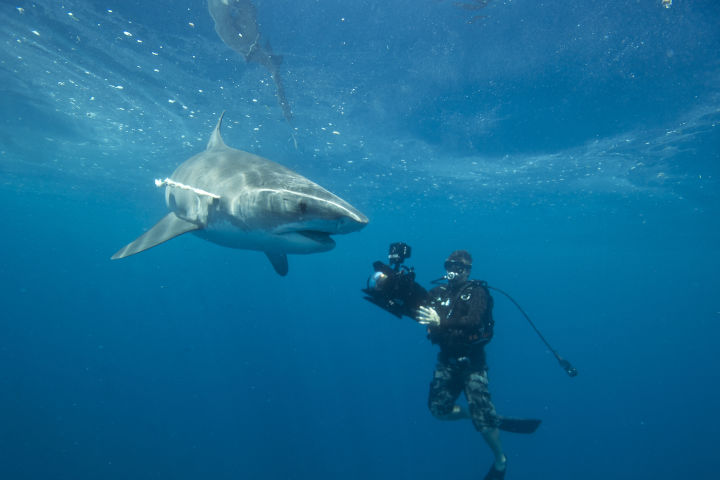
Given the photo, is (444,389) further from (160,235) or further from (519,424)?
(160,235)

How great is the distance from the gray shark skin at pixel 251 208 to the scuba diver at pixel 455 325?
1.59 m

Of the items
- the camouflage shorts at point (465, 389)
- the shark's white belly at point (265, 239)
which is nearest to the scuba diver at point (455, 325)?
the camouflage shorts at point (465, 389)

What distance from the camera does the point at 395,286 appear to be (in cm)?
468

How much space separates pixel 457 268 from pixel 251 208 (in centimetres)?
329

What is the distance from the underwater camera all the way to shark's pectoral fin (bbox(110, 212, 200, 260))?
8.10 ft

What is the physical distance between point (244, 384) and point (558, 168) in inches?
964

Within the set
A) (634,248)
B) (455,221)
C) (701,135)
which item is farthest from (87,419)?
(634,248)

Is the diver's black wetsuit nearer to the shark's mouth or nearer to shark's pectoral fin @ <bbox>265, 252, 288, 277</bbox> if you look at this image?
the shark's mouth

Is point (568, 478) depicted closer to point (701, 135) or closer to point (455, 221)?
point (701, 135)

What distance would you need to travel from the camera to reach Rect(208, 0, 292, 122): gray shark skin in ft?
27.4

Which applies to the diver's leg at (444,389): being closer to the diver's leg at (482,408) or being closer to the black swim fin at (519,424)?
the diver's leg at (482,408)

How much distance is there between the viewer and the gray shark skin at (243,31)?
8.35m

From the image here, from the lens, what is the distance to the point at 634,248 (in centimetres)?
4259

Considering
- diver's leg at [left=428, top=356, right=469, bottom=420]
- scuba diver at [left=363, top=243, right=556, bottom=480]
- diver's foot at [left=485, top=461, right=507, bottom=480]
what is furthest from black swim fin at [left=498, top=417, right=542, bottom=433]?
diver's leg at [left=428, top=356, right=469, bottom=420]
